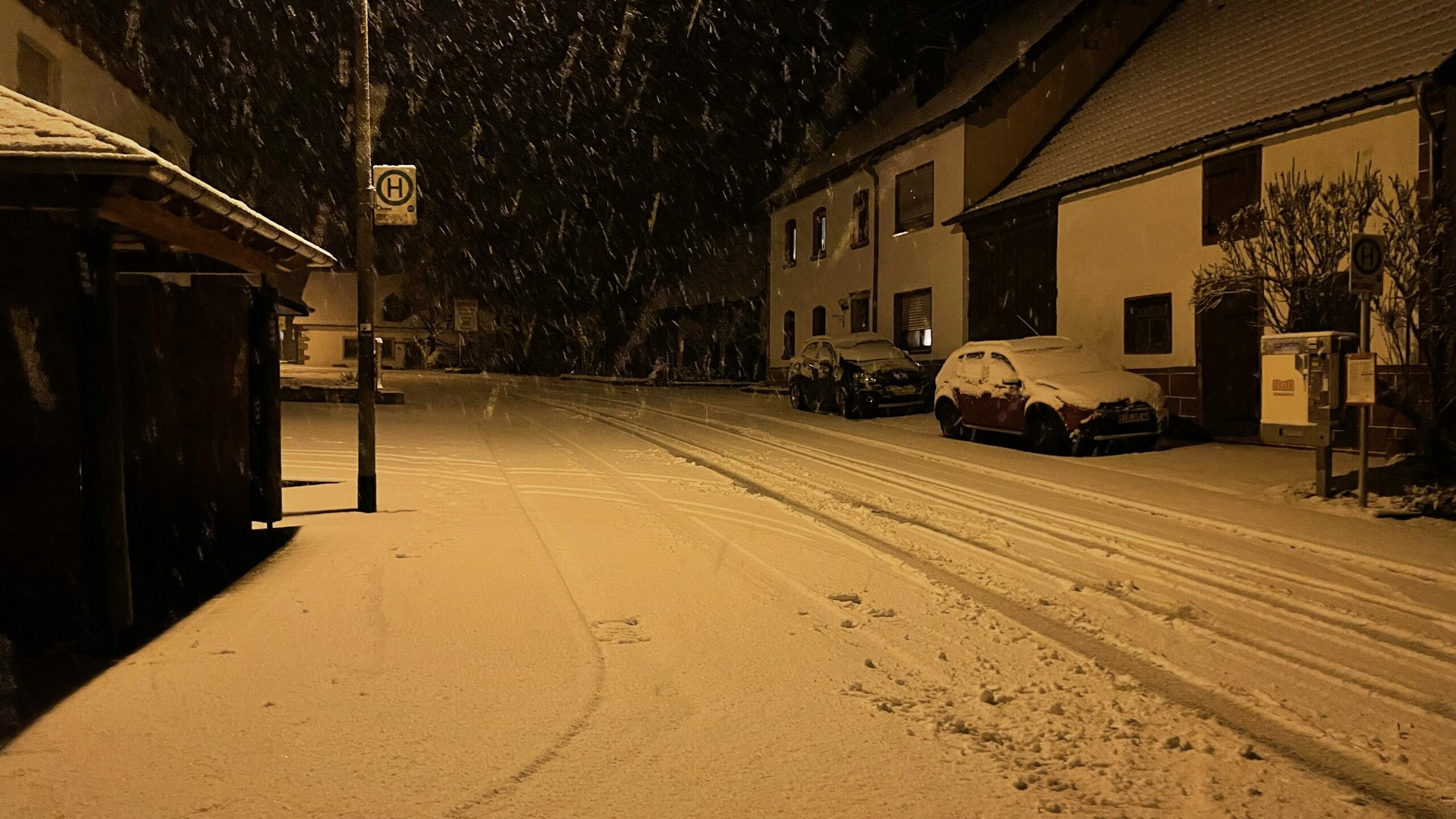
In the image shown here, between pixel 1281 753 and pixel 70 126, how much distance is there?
6.36 meters

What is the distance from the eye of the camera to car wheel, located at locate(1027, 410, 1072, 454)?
46.2 feet

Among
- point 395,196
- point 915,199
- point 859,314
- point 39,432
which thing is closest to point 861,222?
point 859,314

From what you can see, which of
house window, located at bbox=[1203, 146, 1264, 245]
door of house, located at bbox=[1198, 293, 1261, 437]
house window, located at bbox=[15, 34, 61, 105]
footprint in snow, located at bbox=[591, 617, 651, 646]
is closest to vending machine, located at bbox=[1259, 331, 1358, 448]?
house window, located at bbox=[1203, 146, 1264, 245]

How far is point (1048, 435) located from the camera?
1434cm

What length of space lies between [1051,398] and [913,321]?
12721mm

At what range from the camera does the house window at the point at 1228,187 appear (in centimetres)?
1512

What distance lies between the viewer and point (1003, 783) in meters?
3.57

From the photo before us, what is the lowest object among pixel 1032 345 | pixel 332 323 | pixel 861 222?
pixel 1032 345

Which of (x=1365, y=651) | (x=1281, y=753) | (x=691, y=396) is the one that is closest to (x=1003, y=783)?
(x=1281, y=753)

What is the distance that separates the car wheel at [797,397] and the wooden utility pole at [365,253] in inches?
602

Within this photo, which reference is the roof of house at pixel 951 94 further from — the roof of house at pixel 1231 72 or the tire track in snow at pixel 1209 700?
the tire track in snow at pixel 1209 700

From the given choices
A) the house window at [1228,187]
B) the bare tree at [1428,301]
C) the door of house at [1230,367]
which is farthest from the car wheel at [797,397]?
the bare tree at [1428,301]

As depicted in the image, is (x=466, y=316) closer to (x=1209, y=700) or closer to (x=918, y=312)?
(x=918, y=312)

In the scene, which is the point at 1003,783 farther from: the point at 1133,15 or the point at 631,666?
the point at 1133,15
